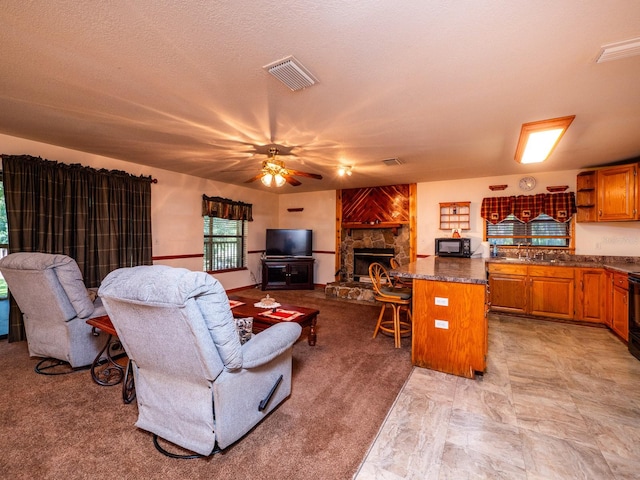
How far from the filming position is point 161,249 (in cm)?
496

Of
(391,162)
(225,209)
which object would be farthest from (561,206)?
(225,209)

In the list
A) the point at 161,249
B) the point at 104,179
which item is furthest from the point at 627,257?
the point at 104,179

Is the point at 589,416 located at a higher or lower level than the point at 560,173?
lower

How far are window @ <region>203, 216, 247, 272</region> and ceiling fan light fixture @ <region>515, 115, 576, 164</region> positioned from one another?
5303mm

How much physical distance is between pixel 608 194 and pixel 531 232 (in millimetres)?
1132

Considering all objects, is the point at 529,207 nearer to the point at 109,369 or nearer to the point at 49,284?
the point at 109,369

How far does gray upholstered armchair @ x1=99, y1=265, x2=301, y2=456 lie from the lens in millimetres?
1460

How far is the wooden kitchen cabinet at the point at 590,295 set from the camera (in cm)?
400

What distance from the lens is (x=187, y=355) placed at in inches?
60.3

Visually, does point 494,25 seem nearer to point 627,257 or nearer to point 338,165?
point 338,165

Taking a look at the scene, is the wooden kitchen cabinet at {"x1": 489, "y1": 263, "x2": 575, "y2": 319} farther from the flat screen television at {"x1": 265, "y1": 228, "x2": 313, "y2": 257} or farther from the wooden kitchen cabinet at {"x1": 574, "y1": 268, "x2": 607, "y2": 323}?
the flat screen television at {"x1": 265, "y1": 228, "x2": 313, "y2": 257}

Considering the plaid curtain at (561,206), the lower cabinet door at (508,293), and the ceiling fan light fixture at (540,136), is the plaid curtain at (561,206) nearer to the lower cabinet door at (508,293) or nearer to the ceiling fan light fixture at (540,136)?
the lower cabinet door at (508,293)

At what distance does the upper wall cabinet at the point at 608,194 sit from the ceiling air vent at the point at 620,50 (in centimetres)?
313

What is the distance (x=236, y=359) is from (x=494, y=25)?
230 cm
